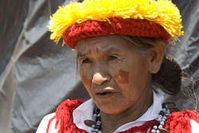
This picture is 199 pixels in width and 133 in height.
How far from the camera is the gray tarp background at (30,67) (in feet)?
10.8

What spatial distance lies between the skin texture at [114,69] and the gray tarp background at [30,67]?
1.25 meters

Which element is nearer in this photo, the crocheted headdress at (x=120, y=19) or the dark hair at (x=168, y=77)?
the crocheted headdress at (x=120, y=19)

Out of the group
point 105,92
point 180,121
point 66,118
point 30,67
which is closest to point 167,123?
point 180,121

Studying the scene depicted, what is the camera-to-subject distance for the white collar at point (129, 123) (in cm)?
204

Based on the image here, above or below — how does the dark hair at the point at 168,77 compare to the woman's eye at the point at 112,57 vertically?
below

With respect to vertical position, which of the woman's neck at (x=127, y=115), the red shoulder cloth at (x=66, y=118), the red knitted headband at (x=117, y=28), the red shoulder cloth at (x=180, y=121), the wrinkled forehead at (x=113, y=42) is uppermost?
the red knitted headband at (x=117, y=28)

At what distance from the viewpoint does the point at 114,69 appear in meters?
1.93

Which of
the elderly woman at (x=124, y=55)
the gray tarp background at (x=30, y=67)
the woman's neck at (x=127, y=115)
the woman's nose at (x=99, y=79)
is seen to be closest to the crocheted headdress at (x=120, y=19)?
the elderly woman at (x=124, y=55)

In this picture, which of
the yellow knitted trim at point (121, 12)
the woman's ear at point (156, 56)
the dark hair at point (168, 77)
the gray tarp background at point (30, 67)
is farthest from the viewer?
the gray tarp background at point (30, 67)

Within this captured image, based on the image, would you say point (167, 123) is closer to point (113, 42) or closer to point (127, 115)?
point (127, 115)

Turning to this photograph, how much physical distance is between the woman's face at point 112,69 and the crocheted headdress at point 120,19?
0.04 m

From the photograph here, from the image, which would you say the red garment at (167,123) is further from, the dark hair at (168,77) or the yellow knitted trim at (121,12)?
the yellow knitted trim at (121,12)

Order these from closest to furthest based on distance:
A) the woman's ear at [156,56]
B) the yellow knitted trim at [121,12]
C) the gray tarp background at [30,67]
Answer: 1. the yellow knitted trim at [121,12]
2. the woman's ear at [156,56]
3. the gray tarp background at [30,67]

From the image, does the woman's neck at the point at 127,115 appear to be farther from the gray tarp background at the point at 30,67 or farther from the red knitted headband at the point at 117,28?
the gray tarp background at the point at 30,67
